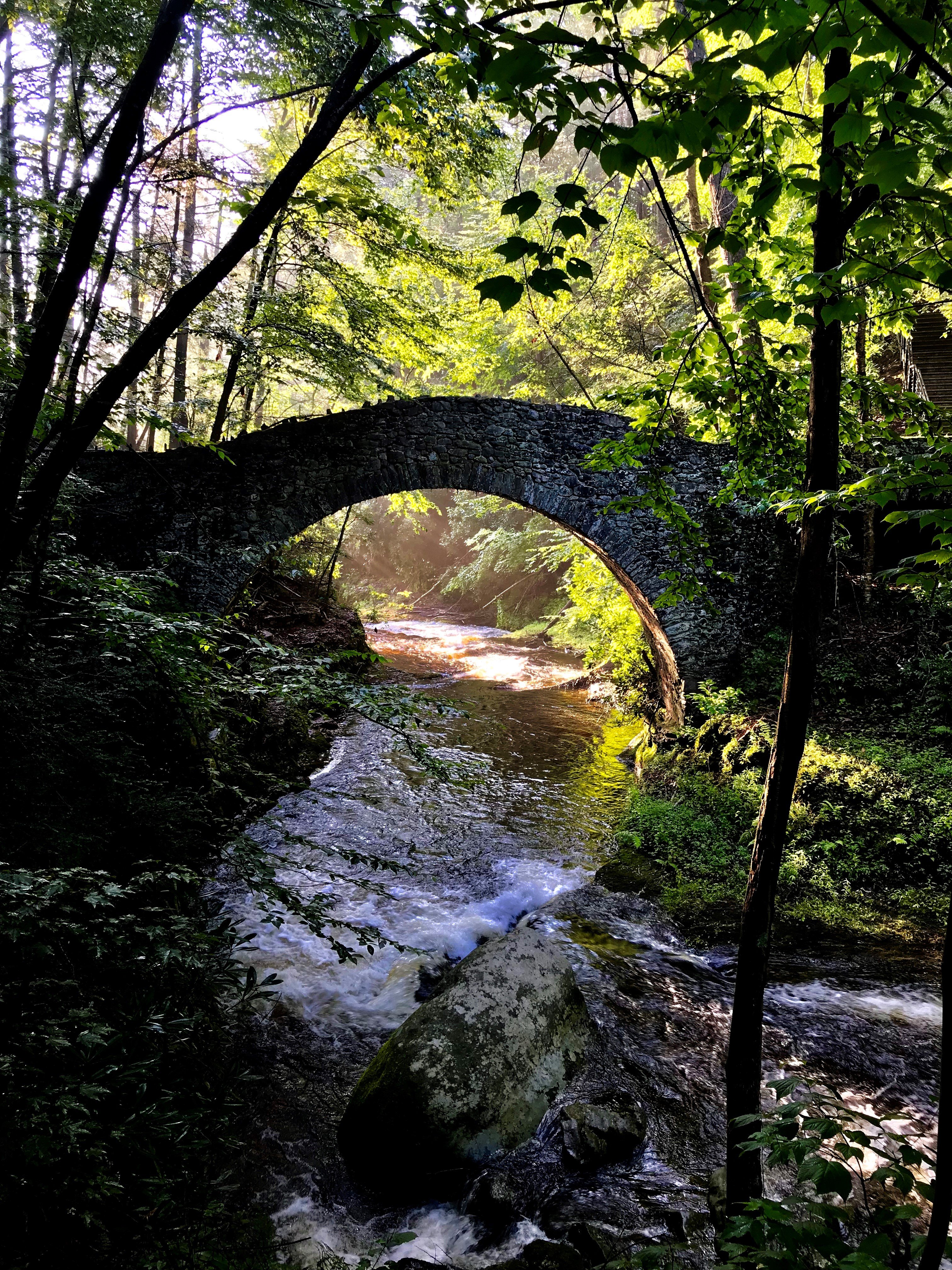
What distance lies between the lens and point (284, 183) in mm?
2279

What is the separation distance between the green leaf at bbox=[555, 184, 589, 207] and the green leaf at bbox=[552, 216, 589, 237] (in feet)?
0.08

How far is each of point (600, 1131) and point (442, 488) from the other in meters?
6.01

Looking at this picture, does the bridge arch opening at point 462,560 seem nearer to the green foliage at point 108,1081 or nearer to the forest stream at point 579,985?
the forest stream at point 579,985

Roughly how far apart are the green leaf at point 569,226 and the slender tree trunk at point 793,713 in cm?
84

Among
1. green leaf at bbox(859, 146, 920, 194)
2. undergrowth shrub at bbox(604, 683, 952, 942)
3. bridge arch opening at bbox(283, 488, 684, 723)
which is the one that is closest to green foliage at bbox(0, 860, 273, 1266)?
green leaf at bbox(859, 146, 920, 194)

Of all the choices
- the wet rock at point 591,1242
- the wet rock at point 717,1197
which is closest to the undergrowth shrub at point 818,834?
the wet rock at point 717,1197

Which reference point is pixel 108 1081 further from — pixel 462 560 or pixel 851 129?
pixel 462 560

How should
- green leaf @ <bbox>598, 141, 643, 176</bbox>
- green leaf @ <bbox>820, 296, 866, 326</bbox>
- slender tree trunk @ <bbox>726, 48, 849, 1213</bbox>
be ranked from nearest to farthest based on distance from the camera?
green leaf @ <bbox>598, 141, 643, 176</bbox> → green leaf @ <bbox>820, 296, 866, 326</bbox> → slender tree trunk @ <bbox>726, 48, 849, 1213</bbox>

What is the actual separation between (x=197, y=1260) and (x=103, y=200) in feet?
10.1

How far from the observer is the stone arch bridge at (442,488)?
21.2 feet

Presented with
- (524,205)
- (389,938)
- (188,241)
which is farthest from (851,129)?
(188,241)

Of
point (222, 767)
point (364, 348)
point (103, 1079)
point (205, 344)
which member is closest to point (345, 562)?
point (205, 344)

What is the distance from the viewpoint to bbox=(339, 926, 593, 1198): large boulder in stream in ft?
8.25

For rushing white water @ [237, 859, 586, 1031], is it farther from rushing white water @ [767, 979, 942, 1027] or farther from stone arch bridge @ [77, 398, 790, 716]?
stone arch bridge @ [77, 398, 790, 716]
